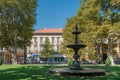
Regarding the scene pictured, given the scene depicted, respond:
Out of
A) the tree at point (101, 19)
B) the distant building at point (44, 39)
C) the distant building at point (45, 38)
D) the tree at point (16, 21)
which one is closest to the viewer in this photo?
the tree at point (101, 19)

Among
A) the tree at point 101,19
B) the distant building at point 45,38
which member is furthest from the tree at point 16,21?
the distant building at point 45,38

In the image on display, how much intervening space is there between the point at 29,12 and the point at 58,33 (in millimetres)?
43577

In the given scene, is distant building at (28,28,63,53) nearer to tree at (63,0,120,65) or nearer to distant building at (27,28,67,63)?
distant building at (27,28,67,63)

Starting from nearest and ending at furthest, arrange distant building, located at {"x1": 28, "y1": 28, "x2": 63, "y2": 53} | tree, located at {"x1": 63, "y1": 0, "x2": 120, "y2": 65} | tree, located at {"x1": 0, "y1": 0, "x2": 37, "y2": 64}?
1. tree, located at {"x1": 63, "y1": 0, "x2": 120, "y2": 65}
2. tree, located at {"x1": 0, "y1": 0, "x2": 37, "y2": 64}
3. distant building, located at {"x1": 28, "y1": 28, "x2": 63, "y2": 53}

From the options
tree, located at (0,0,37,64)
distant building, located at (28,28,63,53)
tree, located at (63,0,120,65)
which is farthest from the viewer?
distant building, located at (28,28,63,53)

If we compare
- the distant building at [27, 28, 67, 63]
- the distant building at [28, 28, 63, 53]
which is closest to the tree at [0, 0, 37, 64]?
the distant building at [27, 28, 67, 63]

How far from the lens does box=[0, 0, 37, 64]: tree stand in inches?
1821

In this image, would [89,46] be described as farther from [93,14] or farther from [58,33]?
[58,33]

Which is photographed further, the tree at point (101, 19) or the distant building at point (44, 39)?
the distant building at point (44, 39)

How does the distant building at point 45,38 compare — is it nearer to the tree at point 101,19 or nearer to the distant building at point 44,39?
the distant building at point 44,39

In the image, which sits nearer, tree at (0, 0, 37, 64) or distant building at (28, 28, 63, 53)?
tree at (0, 0, 37, 64)

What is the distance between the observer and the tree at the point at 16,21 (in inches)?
1821

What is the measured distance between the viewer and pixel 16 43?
47.5 m

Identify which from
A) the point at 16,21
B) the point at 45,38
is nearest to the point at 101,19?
the point at 16,21
